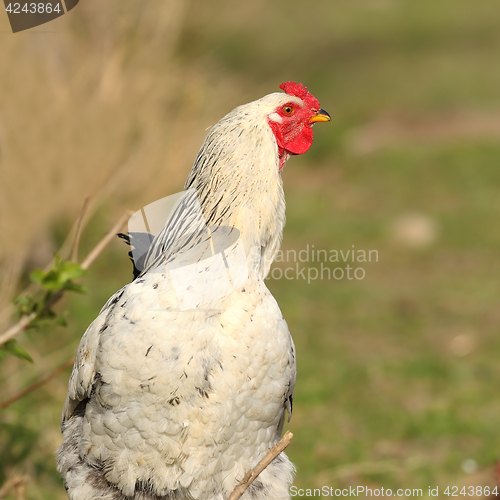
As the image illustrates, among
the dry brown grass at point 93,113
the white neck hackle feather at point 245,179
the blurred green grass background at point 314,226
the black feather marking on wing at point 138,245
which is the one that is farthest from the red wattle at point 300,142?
the dry brown grass at point 93,113

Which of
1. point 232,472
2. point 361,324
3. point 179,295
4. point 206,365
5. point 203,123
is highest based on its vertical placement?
point 179,295

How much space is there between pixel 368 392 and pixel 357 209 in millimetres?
4975

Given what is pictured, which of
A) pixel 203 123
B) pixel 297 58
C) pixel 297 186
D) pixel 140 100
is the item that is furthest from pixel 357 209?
pixel 297 58

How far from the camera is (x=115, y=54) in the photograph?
653 centimetres

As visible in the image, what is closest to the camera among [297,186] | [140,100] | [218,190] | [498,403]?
[218,190]

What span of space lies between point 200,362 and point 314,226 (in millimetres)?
6953

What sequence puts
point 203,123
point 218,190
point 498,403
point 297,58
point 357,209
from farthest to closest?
point 297,58 → point 357,209 → point 203,123 → point 498,403 → point 218,190

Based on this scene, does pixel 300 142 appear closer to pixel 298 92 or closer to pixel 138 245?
pixel 298 92

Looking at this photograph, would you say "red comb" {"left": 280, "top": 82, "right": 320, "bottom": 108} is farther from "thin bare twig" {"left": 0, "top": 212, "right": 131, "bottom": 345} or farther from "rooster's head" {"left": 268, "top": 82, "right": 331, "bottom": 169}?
"thin bare twig" {"left": 0, "top": 212, "right": 131, "bottom": 345}

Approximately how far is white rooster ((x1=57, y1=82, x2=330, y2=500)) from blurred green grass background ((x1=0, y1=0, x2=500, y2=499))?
5.02ft

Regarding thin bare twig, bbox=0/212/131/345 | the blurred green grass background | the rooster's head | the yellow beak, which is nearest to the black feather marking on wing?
thin bare twig, bbox=0/212/131/345

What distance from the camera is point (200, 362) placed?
7.30 feet

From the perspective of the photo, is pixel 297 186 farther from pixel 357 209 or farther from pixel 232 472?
pixel 232 472

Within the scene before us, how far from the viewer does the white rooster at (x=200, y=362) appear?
224 centimetres
